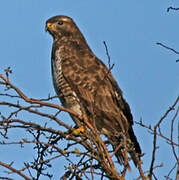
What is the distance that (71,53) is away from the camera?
228 inches

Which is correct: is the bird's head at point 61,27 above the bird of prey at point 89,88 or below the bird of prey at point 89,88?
above

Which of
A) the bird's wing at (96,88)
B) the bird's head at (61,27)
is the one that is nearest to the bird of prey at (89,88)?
the bird's wing at (96,88)

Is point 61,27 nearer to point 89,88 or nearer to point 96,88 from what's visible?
point 89,88

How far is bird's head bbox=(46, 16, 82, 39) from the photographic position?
6.48 metres

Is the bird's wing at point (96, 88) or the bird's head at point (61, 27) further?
the bird's head at point (61, 27)

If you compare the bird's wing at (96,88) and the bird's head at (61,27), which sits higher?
the bird's head at (61,27)

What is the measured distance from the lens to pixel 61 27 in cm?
655

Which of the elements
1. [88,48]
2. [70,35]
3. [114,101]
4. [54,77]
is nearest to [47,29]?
[70,35]

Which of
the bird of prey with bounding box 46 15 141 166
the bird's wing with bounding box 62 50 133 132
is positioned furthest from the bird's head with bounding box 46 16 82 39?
the bird's wing with bounding box 62 50 133 132

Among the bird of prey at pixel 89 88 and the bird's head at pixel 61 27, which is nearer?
the bird of prey at pixel 89 88

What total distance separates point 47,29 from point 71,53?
3.13ft

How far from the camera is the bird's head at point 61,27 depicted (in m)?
6.48

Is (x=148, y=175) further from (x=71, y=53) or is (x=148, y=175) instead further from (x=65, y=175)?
(x=71, y=53)

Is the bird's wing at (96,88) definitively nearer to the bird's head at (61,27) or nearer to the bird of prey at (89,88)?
the bird of prey at (89,88)
